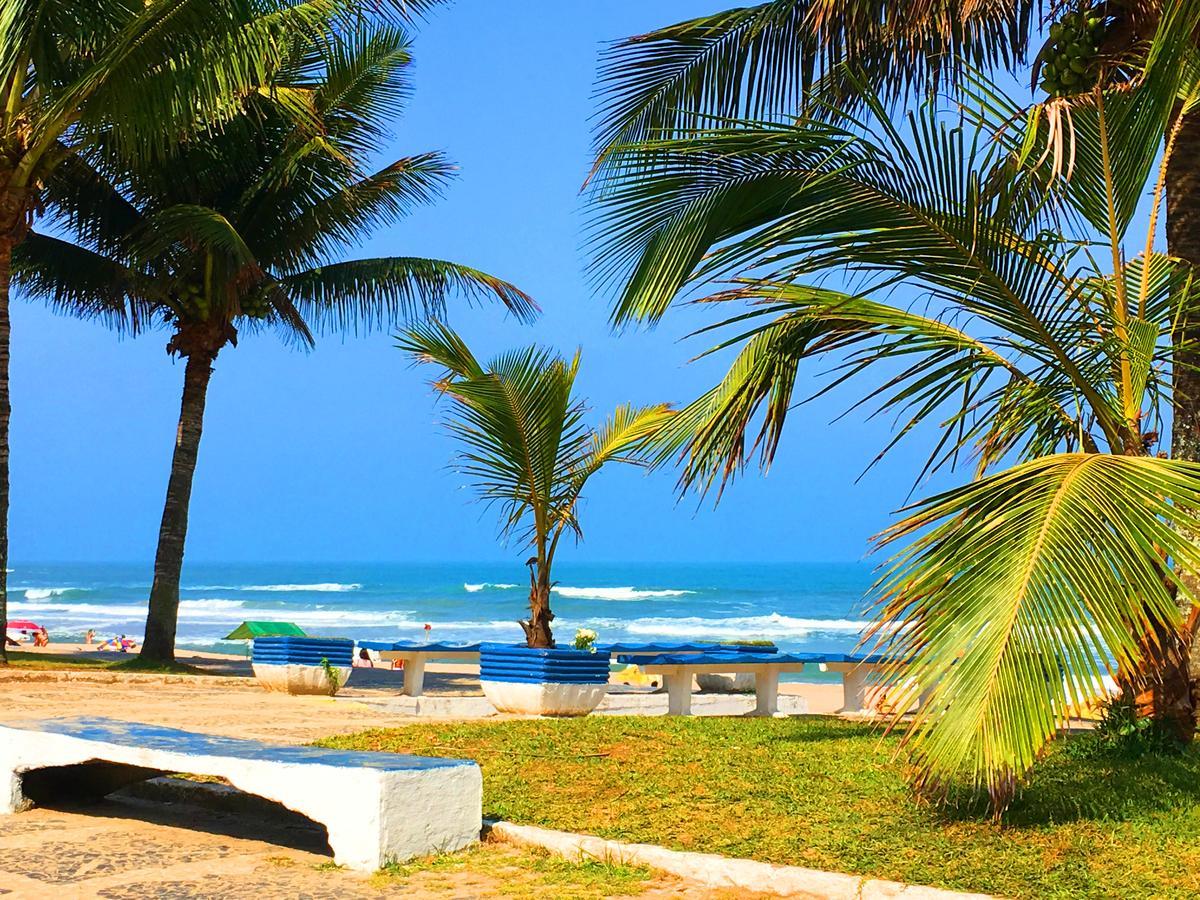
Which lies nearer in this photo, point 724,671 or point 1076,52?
point 1076,52

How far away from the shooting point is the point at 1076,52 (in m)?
6.29

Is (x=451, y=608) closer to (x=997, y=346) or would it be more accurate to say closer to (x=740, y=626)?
(x=740, y=626)

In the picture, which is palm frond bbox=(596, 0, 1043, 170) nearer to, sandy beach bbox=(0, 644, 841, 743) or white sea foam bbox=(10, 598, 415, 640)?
sandy beach bbox=(0, 644, 841, 743)

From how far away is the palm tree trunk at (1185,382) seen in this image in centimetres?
556

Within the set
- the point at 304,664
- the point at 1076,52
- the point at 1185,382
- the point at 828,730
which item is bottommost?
the point at 828,730

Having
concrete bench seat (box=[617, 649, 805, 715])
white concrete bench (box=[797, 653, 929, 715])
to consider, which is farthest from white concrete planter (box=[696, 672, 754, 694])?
concrete bench seat (box=[617, 649, 805, 715])

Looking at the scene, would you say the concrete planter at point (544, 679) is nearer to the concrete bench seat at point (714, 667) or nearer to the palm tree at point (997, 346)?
the concrete bench seat at point (714, 667)

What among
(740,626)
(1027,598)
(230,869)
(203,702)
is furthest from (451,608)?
(1027,598)

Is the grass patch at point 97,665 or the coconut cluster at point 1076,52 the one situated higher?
the coconut cluster at point 1076,52

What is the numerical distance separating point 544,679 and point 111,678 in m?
6.00

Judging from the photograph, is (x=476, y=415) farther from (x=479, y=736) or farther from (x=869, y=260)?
(x=869, y=260)

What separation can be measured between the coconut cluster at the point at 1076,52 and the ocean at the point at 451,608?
27.5 meters

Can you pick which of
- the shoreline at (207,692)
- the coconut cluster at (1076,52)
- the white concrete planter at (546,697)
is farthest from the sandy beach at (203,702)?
the coconut cluster at (1076,52)

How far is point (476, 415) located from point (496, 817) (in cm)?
535
